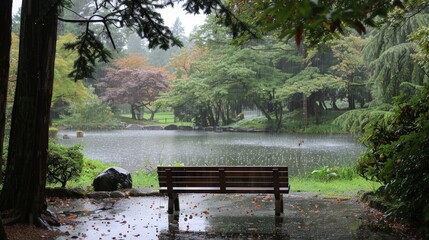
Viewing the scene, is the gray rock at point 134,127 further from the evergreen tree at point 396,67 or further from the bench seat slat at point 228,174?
the bench seat slat at point 228,174

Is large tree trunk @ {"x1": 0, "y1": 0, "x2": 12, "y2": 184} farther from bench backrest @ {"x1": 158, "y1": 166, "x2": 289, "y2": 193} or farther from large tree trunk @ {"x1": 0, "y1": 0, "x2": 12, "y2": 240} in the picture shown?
bench backrest @ {"x1": 158, "y1": 166, "x2": 289, "y2": 193}

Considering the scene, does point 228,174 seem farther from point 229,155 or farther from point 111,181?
point 229,155

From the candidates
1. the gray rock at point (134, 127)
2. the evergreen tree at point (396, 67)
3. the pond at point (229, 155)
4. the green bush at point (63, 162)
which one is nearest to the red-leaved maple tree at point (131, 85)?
the gray rock at point (134, 127)

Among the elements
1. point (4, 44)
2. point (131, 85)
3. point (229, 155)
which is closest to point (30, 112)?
point (4, 44)

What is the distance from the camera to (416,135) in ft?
12.3

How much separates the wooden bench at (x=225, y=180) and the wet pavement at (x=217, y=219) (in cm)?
29

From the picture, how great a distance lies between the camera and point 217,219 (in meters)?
5.29

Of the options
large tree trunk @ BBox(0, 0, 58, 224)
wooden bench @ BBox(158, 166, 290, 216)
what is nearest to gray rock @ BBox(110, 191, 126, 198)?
wooden bench @ BBox(158, 166, 290, 216)

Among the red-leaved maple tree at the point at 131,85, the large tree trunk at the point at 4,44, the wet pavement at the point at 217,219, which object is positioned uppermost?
the red-leaved maple tree at the point at 131,85

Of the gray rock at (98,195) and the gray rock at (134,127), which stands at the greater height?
the gray rock at (134,127)

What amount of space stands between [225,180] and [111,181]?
2549 millimetres

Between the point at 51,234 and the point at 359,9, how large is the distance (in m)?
3.96

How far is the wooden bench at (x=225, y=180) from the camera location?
556 cm

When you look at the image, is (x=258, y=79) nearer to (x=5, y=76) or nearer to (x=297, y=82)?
(x=297, y=82)
